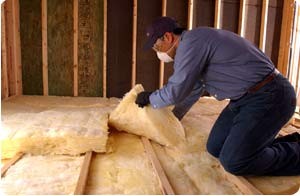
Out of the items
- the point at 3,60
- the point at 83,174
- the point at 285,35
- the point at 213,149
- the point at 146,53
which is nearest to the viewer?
the point at 83,174

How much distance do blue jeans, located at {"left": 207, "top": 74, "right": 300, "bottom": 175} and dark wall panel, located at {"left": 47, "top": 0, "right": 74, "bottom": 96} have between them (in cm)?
329

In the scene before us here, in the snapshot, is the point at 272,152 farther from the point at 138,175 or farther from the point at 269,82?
the point at 138,175

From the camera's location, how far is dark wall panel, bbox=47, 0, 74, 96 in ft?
15.5

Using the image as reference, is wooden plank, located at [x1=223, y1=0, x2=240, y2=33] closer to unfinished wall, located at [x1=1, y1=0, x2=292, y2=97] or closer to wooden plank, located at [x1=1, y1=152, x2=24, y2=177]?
unfinished wall, located at [x1=1, y1=0, x2=292, y2=97]

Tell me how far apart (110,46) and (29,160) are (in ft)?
9.82

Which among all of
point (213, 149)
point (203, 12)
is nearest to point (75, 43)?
point (203, 12)

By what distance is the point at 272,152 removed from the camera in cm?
214

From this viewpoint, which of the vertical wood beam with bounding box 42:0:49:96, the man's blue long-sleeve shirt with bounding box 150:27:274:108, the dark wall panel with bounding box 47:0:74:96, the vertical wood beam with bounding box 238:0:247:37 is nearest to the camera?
the man's blue long-sleeve shirt with bounding box 150:27:274:108

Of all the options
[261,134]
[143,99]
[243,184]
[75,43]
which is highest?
[75,43]

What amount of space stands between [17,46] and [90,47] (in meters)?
1.07

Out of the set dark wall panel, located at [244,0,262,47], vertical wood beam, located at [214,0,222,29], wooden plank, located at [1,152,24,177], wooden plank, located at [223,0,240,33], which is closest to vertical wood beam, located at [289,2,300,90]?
dark wall panel, located at [244,0,262,47]

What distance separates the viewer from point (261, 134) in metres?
2.03

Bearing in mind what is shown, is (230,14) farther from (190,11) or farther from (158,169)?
(158,169)

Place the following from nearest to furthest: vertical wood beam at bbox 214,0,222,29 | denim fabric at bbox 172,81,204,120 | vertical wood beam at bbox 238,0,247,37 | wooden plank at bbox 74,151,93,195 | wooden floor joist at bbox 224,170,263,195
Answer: wooden plank at bbox 74,151,93,195, wooden floor joist at bbox 224,170,263,195, denim fabric at bbox 172,81,204,120, vertical wood beam at bbox 214,0,222,29, vertical wood beam at bbox 238,0,247,37
